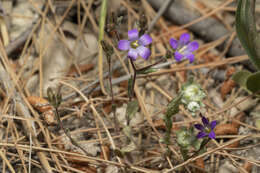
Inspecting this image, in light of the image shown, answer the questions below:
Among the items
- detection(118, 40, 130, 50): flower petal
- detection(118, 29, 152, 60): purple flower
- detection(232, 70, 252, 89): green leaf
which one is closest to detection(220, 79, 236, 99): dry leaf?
detection(232, 70, 252, 89): green leaf

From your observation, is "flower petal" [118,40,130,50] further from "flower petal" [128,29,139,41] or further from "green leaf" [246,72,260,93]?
"green leaf" [246,72,260,93]

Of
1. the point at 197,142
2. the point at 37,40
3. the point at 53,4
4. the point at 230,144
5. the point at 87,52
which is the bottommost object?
the point at 230,144

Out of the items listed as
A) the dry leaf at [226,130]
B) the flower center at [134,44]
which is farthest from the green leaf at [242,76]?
the flower center at [134,44]

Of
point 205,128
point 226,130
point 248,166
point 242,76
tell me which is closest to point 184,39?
point 205,128

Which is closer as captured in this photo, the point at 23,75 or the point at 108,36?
the point at 23,75

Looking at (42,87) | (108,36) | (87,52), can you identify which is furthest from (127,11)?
(42,87)

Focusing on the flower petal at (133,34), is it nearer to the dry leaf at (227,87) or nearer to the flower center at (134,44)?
the flower center at (134,44)

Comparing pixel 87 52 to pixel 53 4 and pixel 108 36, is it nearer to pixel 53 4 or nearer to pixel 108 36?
pixel 108 36
